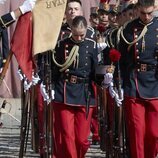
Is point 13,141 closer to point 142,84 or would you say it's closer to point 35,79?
point 35,79

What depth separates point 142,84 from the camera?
8367mm

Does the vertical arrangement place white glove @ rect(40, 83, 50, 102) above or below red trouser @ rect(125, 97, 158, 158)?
above

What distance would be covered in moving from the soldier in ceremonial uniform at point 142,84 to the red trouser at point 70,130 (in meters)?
0.49

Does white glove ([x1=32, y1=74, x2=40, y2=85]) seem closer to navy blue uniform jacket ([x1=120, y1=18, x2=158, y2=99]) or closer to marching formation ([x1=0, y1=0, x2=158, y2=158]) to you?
marching formation ([x1=0, y1=0, x2=158, y2=158])

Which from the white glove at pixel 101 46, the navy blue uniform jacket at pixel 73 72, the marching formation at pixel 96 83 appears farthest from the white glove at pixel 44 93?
the white glove at pixel 101 46

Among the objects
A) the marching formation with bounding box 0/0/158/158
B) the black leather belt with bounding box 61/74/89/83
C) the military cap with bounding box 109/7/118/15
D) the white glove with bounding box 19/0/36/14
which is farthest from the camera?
the military cap with bounding box 109/7/118/15

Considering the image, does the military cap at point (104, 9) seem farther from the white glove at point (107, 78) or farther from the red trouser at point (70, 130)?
the red trouser at point (70, 130)

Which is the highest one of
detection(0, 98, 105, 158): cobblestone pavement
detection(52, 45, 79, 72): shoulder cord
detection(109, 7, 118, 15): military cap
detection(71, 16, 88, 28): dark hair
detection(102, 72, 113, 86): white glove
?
detection(109, 7, 118, 15): military cap

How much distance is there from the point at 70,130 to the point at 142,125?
2.52ft

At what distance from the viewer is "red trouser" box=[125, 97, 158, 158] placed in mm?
8289

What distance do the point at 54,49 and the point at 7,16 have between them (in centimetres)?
76

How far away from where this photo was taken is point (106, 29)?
10.2 meters

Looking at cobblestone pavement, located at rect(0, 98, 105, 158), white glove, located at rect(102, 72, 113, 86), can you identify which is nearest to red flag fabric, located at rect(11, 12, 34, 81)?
white glove, located at rect(102, 72, 113, 86)

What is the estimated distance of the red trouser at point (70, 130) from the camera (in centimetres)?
830
